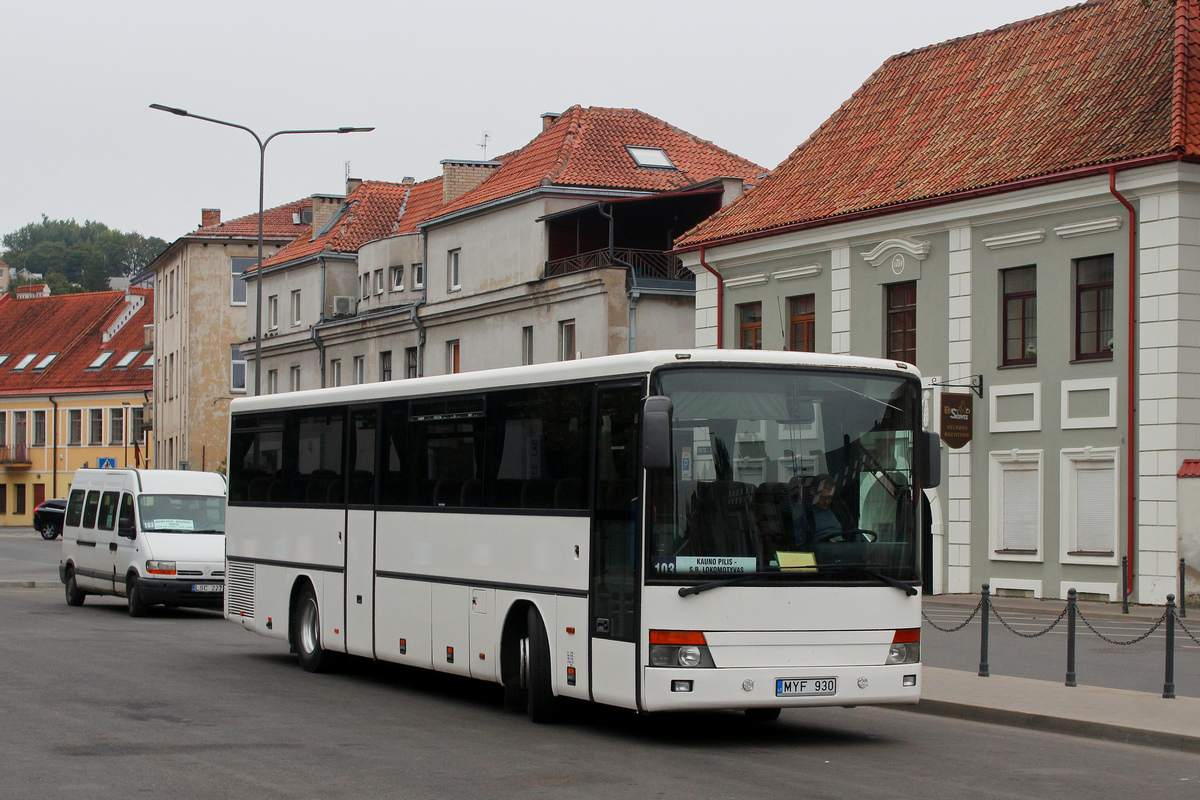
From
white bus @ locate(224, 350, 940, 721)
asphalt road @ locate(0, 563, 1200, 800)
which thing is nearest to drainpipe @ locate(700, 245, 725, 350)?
asphalt road @ locate(0, 563, 1200, 800)

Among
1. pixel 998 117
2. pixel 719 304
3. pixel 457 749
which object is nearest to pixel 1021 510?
pixel 998 117

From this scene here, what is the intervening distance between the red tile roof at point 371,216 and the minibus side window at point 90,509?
30649mm

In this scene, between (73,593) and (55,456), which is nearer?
(73,593)

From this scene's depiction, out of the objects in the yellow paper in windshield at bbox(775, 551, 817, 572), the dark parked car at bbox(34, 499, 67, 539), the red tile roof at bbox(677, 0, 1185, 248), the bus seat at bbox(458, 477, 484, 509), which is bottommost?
the dark parked car at bbox(34, 499, 67, 539)

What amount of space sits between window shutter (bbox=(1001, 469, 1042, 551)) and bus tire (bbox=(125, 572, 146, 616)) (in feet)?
50.3

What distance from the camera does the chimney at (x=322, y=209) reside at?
67.1m

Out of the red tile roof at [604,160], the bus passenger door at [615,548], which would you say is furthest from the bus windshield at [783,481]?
the red tile roof at [604,160]

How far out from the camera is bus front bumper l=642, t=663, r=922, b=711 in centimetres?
1160

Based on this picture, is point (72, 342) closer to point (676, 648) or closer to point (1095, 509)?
point (1095, 509)

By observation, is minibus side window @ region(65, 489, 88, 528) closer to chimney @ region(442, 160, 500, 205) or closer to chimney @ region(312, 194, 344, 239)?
chimney @ region(442, 160, 500, 205)

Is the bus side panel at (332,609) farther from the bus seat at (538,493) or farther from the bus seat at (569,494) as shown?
the bus seat at (569,494)

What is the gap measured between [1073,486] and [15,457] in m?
77.2

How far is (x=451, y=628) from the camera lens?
47.3ft

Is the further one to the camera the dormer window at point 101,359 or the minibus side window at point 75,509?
the dormer window at point 101,359
